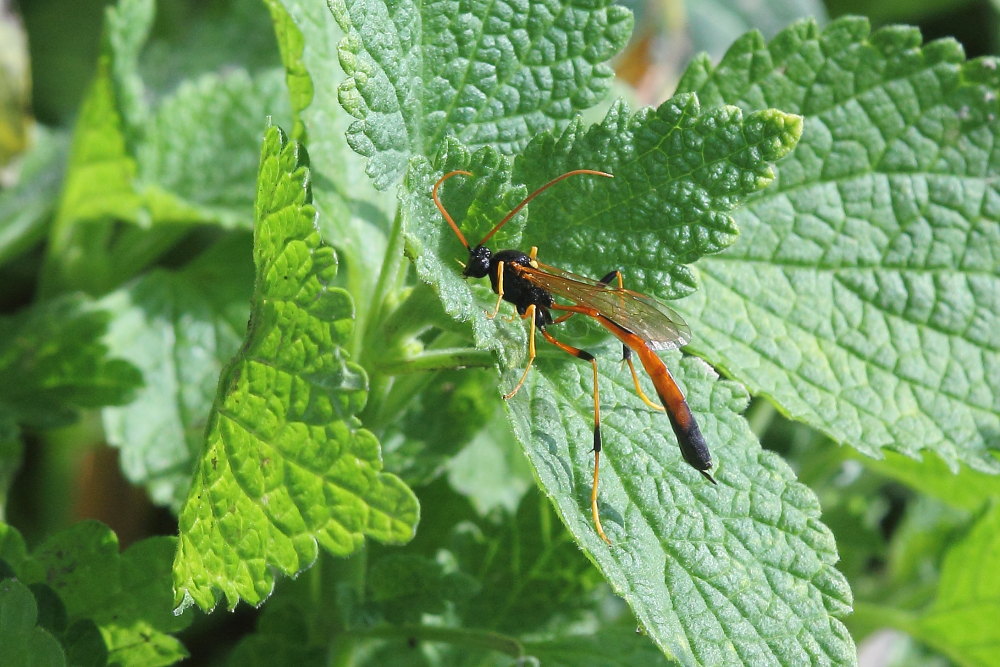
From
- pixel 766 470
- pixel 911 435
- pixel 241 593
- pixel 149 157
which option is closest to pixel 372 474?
pixel 241 593

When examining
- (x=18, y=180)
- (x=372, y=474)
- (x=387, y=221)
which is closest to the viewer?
(x=372, y=474)

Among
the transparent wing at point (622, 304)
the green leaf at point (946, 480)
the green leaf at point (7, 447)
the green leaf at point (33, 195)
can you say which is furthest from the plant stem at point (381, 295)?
the green leaf at point (33, 195)

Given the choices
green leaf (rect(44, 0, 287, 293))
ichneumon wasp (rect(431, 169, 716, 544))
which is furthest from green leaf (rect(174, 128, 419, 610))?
green leaf (rect(44, 0, 287, 293))

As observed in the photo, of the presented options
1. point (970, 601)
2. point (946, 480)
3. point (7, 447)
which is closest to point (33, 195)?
point (7, 447)

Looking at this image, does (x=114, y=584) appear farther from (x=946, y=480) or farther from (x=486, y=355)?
(x=946, y=480)

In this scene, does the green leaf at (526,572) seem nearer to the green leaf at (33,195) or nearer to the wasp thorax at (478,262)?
the wasp thorax at (478,262)

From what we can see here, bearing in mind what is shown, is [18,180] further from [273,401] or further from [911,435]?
[911,435]
